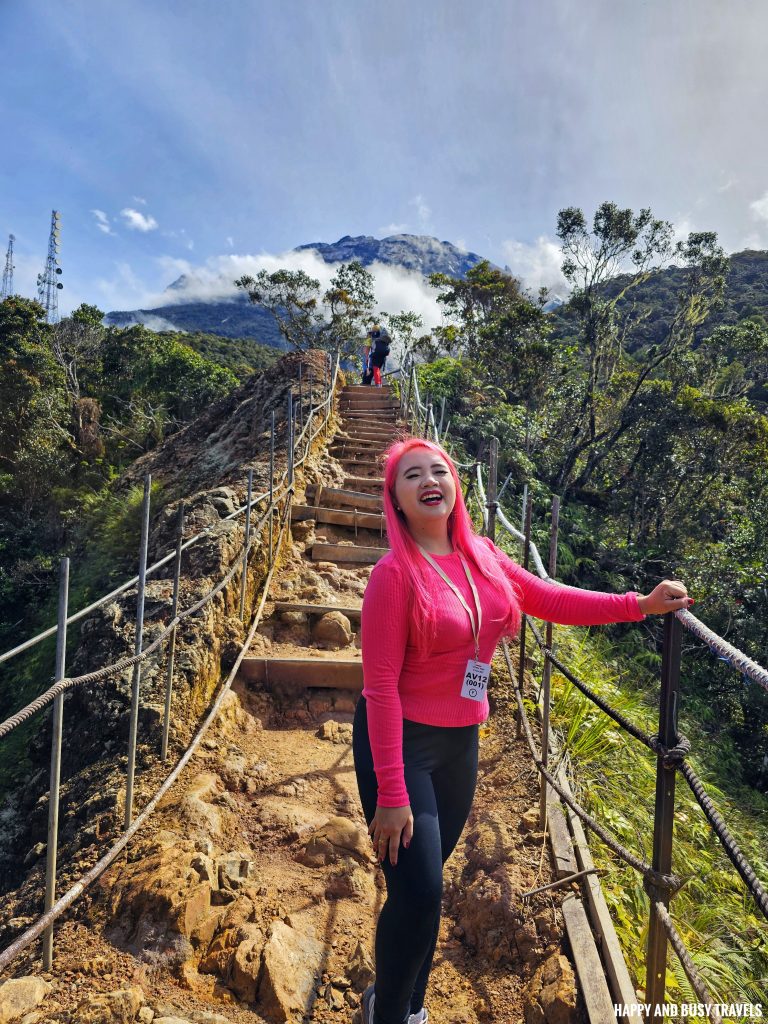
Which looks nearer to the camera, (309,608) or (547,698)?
(547,698)

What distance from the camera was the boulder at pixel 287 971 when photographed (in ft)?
5.58

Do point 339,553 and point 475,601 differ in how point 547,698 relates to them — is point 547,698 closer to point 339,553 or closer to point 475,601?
point 475,601

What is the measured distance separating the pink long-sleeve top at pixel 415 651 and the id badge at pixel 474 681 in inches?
0.5

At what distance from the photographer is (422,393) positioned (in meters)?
12.7

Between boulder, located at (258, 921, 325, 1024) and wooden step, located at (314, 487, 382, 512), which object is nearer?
boulder, located at (258, 921, 325, 1024)

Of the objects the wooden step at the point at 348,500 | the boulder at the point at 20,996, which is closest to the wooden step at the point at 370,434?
the wooden step at the point at 348,500

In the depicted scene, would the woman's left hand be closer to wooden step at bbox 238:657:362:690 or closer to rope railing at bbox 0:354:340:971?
rope railing at bbox 0:354:340:971

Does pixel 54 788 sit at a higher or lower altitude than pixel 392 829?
lower

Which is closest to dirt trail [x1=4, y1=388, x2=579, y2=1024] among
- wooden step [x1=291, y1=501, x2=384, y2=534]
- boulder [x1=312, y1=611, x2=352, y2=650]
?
boulder [x1=312, y1=611, x2=352, y2=650]

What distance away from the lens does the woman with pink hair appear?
125 cm

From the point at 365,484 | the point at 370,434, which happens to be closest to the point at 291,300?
the point at 370,434

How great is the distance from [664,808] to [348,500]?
517 cm

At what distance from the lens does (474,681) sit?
1.42 metres

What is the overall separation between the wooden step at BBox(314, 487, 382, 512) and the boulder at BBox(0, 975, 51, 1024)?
16.1ft
